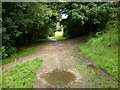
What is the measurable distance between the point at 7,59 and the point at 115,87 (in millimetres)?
5786

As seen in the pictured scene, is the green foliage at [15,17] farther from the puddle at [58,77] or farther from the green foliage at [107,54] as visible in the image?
the green foliage at [107,54]

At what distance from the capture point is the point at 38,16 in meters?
8.62

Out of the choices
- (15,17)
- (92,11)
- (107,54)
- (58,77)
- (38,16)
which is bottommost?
(58,77)

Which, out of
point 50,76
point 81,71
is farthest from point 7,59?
point 81,71

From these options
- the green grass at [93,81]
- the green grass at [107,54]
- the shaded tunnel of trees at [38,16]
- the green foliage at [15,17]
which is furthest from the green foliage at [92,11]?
the green grass at [93,81]

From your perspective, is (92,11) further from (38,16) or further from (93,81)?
(93,81)

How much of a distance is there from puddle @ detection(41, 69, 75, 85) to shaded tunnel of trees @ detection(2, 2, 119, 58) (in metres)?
2.93

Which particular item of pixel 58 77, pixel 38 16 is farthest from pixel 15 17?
pixel 58 77

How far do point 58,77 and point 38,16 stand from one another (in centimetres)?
570

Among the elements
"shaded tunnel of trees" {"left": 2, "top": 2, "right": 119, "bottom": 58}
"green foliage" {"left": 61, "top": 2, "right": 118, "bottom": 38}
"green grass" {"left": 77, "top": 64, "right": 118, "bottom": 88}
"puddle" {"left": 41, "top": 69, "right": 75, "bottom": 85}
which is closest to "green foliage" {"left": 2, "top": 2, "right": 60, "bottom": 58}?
"shaded tunnel of trees" {"left": 2, "top": 2, "right": 119, "bottom": 58}

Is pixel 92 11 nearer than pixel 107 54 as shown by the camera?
No

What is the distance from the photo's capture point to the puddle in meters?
3.88

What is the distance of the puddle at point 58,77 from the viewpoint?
12.7ft

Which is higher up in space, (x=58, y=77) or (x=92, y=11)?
(x=92, y=11)
